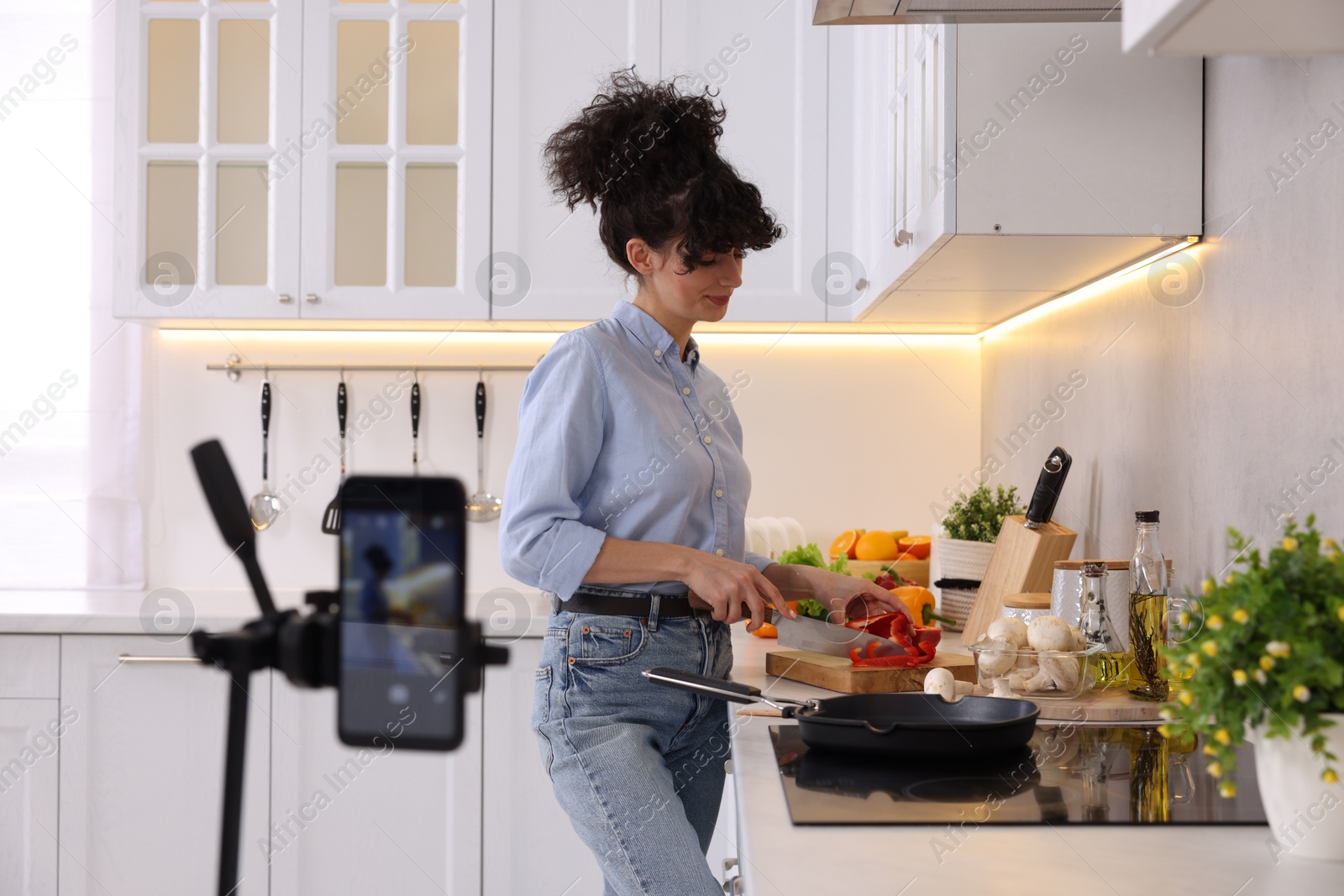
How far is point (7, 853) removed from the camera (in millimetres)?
2115

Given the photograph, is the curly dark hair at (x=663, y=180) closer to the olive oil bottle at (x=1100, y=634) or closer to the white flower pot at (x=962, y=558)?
the olive oil bottle at (x=1100, y=634)

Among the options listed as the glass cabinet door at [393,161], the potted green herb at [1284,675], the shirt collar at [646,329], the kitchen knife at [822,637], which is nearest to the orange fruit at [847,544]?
the kitchen knife at [822,637]

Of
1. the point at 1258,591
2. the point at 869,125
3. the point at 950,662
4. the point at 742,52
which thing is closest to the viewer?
the point at 1258,591

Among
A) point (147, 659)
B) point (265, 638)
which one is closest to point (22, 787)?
point (147, 659)

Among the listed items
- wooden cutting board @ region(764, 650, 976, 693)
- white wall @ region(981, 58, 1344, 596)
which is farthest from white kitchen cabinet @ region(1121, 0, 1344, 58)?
wooden cutting board @ region(764, 650, 976, 693)

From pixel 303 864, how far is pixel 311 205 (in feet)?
4.35

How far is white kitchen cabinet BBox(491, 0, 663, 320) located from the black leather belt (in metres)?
1.16

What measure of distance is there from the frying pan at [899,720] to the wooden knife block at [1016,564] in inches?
20.6

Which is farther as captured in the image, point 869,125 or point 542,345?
point 542,345

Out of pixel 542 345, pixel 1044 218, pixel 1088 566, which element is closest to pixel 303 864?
pixel 542 345

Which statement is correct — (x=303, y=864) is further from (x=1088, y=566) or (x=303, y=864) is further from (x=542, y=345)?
(x=1088, y=566)

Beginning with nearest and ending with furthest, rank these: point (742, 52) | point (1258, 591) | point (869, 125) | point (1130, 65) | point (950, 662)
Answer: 1. point (1258, 591)
2. point (1130, 65)
3. point (950, 662)
4. point (869, 125)
5. point (742, 52)

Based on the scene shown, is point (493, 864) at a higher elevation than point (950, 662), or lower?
lower

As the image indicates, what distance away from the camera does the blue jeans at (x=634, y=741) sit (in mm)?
1007
